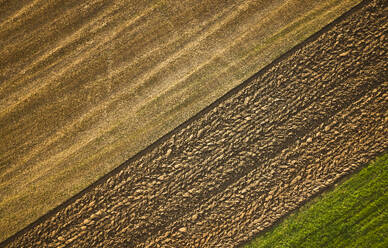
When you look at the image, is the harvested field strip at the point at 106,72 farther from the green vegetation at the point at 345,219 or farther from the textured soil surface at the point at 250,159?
the green vegetation at the point at 345,219

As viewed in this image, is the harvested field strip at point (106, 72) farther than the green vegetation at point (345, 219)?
Yes

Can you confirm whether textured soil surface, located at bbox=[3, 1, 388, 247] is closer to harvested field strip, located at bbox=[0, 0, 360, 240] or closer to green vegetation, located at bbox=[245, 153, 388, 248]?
green vegetation, located at bbox=[245, 153, 388, 248]

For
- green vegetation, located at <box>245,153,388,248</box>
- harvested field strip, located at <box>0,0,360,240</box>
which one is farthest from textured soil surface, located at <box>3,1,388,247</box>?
harvested field strip, located at <box>0,0,360,240</box>

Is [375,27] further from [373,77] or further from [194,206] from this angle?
[194,206]

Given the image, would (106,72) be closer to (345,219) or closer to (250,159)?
(250,159)

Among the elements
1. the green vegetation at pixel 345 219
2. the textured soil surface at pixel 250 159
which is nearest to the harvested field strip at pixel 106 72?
the textured soil surface at pixel 250 159

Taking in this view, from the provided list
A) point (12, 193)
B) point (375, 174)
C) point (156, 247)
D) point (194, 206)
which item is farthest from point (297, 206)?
point (12, 193)

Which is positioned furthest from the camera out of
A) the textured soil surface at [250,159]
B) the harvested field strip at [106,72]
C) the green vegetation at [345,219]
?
the harvested field strip at [106,72]
